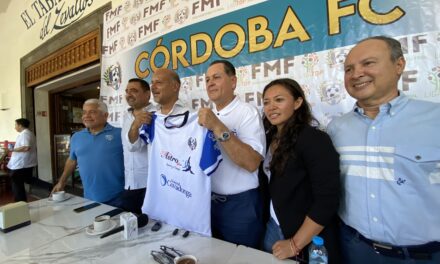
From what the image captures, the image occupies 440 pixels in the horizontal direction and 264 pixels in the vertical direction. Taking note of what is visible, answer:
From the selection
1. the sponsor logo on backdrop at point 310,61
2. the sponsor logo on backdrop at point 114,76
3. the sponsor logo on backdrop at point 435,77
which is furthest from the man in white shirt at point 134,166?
the sponsor logo on backdrop at point 435,77

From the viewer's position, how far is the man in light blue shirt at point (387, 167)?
30.4 inches

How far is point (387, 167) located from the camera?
825 millimetres

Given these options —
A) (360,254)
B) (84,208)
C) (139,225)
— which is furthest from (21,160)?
(360,254)

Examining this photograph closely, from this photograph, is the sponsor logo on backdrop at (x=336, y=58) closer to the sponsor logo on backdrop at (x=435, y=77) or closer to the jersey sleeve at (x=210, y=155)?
the sponsor logo on backdrop at (x=435, y=77)

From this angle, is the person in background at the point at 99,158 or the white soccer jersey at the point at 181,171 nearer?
the white soccer jersey at the point at 181,171

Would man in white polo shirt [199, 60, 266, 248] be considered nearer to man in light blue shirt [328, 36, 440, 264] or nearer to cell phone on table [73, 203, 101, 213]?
man in light blue shirt [328, 36, 440, 264]

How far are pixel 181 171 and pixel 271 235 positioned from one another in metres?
0.54

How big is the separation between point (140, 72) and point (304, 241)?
7.32 ft

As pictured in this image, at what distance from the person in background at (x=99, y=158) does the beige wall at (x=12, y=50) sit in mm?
4310

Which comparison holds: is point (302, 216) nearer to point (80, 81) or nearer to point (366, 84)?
point (366, 84)

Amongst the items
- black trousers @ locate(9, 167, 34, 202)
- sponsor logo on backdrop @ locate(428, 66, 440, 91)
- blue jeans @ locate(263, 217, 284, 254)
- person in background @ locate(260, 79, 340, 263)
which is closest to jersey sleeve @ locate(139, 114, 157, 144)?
person in background @ locate(260, 79, 340, 263)

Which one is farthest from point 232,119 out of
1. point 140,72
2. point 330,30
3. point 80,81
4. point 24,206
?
point 80,81

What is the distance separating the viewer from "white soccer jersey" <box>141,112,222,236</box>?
105cm

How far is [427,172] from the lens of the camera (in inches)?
30.4
